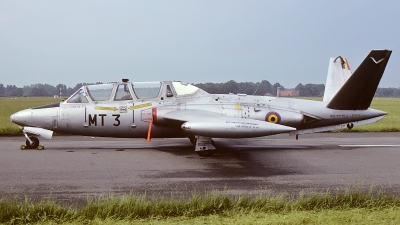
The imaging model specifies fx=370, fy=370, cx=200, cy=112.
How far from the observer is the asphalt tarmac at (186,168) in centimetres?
778

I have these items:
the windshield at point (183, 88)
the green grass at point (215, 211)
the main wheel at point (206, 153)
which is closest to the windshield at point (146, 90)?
the windshield at point (183, 88)

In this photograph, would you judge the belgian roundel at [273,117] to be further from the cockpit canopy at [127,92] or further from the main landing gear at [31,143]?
the main landing gear at [31,143]

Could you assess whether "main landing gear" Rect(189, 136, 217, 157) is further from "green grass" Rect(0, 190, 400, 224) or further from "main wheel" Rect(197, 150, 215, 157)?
"green grass" Rect(0, 190, 400, 224)

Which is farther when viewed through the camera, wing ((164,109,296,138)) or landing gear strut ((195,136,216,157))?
landing gear strut ((195,136,216,157))

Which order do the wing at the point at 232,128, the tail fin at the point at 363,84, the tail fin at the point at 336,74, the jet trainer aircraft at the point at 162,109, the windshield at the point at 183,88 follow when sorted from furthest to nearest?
1. the tail fin at the point at 336,74
2. the windshield at the point at 183,88
3. the jet trainer aircraft at the point at 162,109
4. the tail fin at the point at 363,84
5. the wing at the point at 232,128

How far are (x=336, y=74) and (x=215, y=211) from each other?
11123mm

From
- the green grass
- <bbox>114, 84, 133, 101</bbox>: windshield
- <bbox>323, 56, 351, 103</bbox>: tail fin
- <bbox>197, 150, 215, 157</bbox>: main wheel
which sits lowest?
<bbox>197, 150, 215, 157</bbox>: main wheel

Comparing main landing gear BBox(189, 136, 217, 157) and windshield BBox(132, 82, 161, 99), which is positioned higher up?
windshield BBox(132, 82, 161, 99)

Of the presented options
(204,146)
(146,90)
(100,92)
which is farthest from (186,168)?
(100,92)

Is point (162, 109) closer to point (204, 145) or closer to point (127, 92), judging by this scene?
point (127, 92)

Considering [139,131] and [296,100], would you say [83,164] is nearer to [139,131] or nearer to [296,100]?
[139,131]

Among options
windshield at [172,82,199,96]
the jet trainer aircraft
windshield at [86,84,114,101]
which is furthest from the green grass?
windshield at [172,82,199,96]

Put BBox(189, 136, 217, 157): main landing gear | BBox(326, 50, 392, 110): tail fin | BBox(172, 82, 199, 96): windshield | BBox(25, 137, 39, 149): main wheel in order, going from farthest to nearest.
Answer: BBox(172, 82, 199, 96): windshield
BBox(25, 137, 39, 149): main wheel
BBox(326, 50, 392, 110): tail fin
BBox(189, 136, 217, 157): main landing gear

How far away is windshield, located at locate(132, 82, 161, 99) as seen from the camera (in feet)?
42.4
